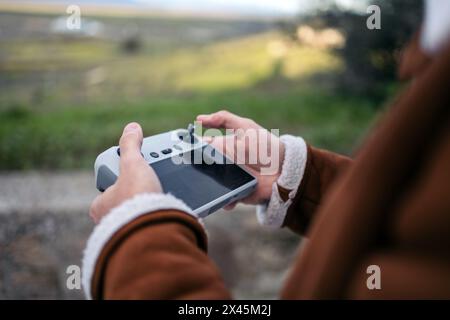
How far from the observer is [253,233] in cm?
201

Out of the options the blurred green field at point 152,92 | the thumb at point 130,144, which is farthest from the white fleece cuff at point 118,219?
the blurred green field at point 152,92

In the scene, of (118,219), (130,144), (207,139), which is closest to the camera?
(118,219)

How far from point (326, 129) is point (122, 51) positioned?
4.25 ft

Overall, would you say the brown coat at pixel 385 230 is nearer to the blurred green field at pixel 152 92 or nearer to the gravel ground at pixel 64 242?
the gravel ground at pixel 64 242

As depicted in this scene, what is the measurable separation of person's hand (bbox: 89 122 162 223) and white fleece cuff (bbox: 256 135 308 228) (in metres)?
0.30

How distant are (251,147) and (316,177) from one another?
0.15m

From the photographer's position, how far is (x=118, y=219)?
18.6 inches

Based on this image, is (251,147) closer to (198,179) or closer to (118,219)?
(198,179)

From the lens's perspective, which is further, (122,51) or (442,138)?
(122,51)

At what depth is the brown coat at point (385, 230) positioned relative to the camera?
0.34 metres

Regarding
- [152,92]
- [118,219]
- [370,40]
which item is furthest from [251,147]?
[370,40]

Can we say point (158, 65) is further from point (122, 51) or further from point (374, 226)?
point (374, 226)
